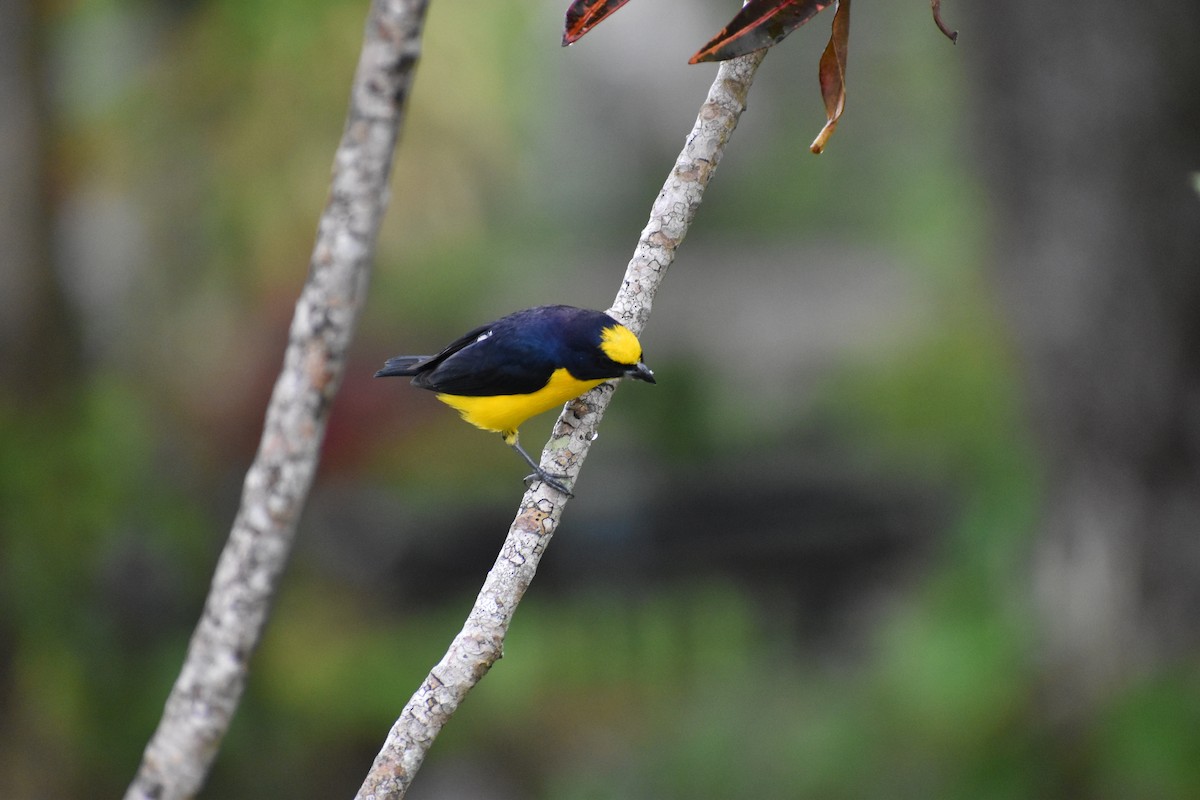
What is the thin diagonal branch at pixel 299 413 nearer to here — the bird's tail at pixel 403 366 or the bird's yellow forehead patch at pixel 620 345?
the bird's yellow forehead patch at pixel 620 345

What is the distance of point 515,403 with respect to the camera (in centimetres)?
295

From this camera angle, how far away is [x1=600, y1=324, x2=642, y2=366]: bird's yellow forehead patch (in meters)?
2.44

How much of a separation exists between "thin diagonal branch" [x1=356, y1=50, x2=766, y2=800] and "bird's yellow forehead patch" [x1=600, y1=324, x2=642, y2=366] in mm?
A: 87

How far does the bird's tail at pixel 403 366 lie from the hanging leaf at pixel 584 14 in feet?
3.65

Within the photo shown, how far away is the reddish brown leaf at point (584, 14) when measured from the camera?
2.06 meters

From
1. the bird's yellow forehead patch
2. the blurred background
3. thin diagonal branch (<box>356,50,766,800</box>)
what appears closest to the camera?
thin diagonal branch (<box>356,50,766,800</box>)

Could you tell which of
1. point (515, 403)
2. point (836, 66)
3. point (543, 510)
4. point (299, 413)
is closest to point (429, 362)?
point (515, 403)

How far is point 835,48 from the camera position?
211cm

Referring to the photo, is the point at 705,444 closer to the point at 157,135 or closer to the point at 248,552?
the point at 157,135

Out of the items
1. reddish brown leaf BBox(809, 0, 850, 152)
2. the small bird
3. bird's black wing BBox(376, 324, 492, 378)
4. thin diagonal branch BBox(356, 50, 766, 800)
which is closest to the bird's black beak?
the small bird

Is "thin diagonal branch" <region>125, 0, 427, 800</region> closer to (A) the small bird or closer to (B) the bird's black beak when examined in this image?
(A) the small bird

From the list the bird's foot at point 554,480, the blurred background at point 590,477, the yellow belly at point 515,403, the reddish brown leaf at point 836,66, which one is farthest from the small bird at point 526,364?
the blurred background at point 590,477

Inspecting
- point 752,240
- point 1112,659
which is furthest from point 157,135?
point 752,240

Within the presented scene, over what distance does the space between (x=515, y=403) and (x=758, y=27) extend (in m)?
1.31
